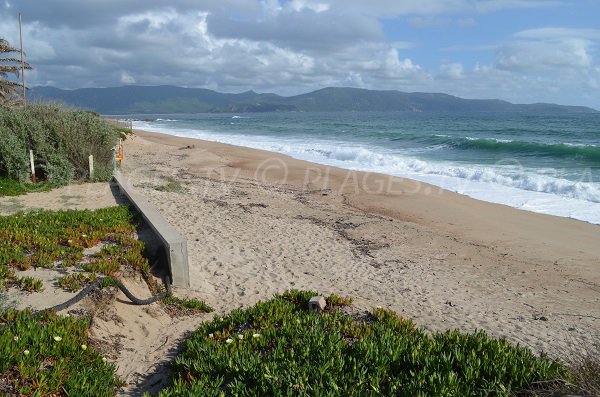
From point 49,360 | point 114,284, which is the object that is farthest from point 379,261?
point 49,360

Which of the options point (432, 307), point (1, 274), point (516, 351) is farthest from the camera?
point (432, 307)

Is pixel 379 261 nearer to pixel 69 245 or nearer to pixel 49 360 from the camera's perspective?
pixel 69 245

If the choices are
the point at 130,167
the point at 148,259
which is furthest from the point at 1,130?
the point at 148,259

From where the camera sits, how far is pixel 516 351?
12.6 feet

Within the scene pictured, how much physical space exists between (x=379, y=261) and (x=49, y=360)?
17.7ft

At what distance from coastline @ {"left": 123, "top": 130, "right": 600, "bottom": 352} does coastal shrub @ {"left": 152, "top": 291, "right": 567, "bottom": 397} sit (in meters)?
1.45

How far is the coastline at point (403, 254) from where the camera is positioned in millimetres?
6008

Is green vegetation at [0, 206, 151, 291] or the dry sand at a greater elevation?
green vegetation at [0, 206, 151, 291]

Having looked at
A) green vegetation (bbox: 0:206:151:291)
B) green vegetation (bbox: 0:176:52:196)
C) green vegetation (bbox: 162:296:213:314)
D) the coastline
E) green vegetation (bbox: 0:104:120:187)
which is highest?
green vegetation (bbox: 0:104:120:187)

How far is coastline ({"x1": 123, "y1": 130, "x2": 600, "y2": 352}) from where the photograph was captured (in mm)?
6008

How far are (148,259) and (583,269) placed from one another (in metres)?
6.63

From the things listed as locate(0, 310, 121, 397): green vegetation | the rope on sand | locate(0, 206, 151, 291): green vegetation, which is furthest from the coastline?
locate(0, 310, 121, 397): green vegetation

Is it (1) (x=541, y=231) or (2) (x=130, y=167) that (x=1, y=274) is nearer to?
(1) (x=541, y=231)

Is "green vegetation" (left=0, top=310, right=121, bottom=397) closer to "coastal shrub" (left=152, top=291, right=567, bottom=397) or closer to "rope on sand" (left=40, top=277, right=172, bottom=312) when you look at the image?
"rope on sand" (left=40, top=277, right=172, bottom=312)
